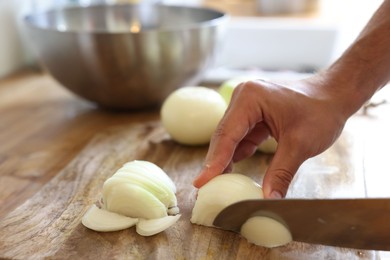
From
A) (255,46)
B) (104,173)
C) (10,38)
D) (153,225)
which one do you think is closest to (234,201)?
(153,225)

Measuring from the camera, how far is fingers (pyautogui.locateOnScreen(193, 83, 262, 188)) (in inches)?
32.0

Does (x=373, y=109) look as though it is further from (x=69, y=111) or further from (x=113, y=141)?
(x=69, y=111)

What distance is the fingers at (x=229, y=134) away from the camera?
81 cm

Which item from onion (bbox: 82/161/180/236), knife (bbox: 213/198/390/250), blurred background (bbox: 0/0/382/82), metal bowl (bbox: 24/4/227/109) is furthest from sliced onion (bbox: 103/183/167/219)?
blurred background (bbox: 0/0/382/82)

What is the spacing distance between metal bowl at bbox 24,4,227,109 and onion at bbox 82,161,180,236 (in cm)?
47

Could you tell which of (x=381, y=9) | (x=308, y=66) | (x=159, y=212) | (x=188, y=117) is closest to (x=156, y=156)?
(x=188, y=117)

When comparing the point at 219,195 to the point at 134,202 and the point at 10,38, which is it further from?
the point at 10,38

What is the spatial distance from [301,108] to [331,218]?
0.64 feet

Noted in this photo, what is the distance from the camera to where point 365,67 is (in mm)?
863

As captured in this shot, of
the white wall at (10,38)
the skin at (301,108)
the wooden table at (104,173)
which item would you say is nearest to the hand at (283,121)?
the skin at (301,108)

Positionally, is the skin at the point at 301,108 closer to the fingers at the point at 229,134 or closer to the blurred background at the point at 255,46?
the fingers at the point at 229,134

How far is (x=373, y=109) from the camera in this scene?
4.31 ft

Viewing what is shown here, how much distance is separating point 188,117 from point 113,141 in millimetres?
187

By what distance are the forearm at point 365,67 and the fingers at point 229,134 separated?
0.50 ft
